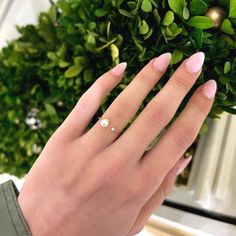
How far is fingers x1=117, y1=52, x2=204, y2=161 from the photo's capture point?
0.47 metres

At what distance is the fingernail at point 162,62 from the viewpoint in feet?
1.57

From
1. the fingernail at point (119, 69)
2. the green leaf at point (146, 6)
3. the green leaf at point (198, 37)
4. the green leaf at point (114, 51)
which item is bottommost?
the green leaf at point (198, 37)

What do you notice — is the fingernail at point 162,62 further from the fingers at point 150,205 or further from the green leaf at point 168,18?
the fingers at point 150,205

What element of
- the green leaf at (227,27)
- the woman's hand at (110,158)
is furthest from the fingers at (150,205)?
the green leaf at (227,27)

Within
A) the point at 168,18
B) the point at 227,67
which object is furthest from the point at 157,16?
the point at 227,67

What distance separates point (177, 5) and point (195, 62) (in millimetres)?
79

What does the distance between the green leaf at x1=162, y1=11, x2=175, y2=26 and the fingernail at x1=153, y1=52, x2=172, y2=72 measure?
42 millimetres

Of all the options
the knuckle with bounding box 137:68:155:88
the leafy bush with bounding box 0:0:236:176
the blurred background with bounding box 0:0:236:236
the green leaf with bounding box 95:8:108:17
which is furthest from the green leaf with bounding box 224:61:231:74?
the blurred background with bounding box 0:0:236:236

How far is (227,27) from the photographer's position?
0.46 m


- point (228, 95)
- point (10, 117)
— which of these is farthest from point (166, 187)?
point (10, 117)

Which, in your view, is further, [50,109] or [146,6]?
[50,109]

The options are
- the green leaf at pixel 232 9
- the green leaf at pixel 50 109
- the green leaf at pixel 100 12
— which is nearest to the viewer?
the green leaf at pixel 232 9

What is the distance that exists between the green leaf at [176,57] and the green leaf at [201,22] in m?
0.04

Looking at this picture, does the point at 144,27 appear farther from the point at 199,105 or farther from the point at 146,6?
the point at 199,105
